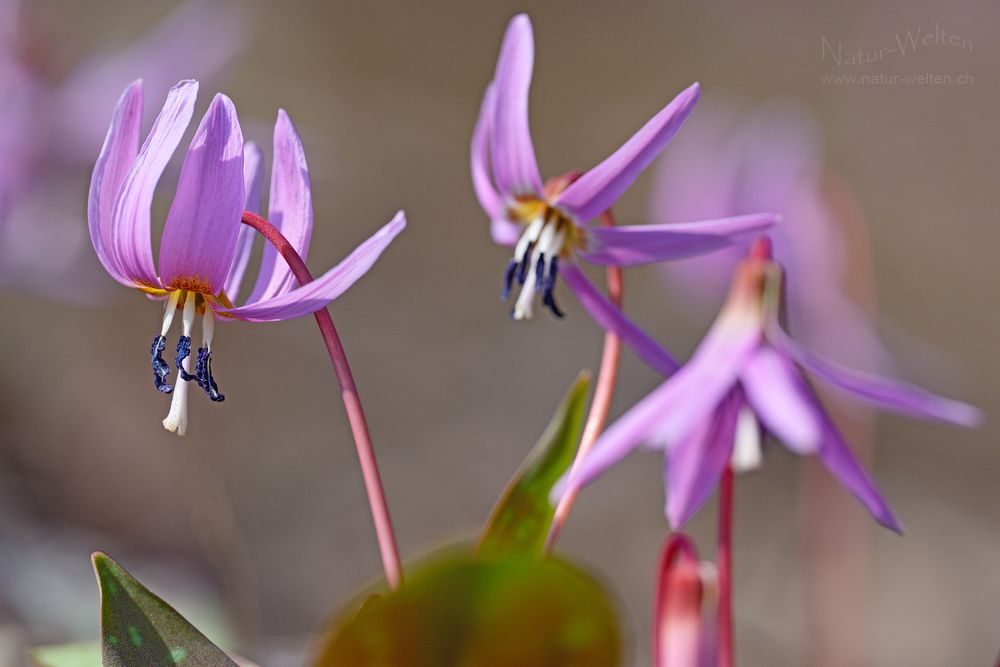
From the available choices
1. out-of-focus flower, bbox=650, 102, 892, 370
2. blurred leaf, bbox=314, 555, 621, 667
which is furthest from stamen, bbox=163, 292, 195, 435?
out-of-focus flower, bbox=650, 102, 892, 370

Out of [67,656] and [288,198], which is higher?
[288,198]

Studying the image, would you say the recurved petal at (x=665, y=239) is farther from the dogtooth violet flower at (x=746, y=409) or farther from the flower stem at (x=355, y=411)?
the flower stem at (x=355, y=411)

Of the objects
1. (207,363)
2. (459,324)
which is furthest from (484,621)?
(459,324)

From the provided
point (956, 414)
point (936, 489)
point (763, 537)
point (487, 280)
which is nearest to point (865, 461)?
point (956, 414)

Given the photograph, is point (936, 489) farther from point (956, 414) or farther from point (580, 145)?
point (956, 414)

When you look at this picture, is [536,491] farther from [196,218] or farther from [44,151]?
[44,151]

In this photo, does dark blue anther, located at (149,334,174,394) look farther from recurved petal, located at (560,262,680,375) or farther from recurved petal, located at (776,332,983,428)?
recurved petal, located at (776,332,983,428)
